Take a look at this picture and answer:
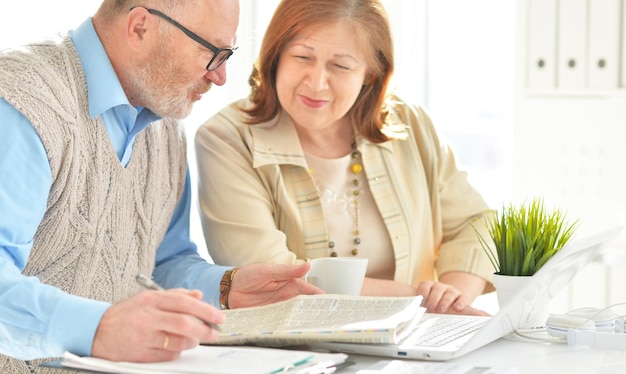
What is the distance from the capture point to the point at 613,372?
1.40 m

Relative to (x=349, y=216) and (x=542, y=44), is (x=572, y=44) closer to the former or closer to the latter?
(x=542, y=44)

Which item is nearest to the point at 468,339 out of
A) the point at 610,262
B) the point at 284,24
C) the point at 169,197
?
the point at 169,197

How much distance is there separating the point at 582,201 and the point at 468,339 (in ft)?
7.50

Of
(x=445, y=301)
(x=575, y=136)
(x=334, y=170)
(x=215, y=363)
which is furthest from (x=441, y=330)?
(x=575, y=136)

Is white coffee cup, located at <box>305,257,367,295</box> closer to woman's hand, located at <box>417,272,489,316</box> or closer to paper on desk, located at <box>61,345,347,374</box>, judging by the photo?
woman's hand, located at <box>417,272,489,316</box>

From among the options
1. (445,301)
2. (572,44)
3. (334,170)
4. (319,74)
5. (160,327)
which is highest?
(572,44)

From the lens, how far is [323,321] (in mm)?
1483

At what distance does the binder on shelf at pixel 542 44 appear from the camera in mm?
3668

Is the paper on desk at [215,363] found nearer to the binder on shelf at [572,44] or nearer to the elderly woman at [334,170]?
the elderly woman at [334,170]

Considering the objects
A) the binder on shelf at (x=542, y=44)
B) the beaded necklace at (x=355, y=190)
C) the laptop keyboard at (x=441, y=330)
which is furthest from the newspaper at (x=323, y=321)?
the binder on shelf at (x=542, y=44)

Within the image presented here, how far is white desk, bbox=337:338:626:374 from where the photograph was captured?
4.64 feet

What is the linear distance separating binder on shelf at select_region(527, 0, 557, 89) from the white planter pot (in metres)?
2.14

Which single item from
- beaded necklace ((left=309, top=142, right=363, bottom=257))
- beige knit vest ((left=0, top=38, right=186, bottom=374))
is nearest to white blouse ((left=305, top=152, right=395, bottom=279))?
beaded necklace ((left=309, top=142, right=363, bottom=257))

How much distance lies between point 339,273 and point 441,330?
0.23 meters
